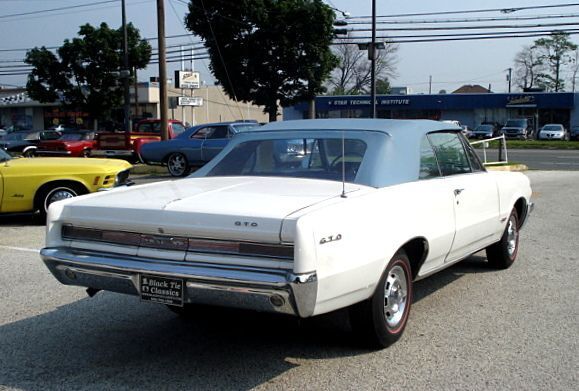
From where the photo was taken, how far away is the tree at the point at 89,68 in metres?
40.5

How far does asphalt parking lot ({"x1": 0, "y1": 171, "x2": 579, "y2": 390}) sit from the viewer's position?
4.04 metres

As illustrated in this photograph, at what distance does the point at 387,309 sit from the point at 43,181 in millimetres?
7066

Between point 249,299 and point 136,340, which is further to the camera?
point 136,340

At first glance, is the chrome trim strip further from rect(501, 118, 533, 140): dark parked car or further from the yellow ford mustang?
rect(501, 118, 533, 140): dark parked car

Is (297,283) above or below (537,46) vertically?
below

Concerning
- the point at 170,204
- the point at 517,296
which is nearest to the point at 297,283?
the point at 170,204

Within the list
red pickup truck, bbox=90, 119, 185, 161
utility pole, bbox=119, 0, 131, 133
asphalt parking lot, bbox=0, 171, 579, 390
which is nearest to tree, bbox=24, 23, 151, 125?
utility pole, bbox=119, 0, 131, 133

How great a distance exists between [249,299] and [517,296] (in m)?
3.16

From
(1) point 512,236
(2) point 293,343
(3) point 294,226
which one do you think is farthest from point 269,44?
(3) point 294,226

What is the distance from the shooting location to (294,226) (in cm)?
363

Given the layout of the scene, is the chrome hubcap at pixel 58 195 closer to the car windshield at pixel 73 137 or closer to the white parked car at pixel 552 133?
the car windshield at pixel 73 137

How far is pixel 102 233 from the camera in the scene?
4.27 metres

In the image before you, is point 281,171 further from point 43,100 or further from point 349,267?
point 43,100

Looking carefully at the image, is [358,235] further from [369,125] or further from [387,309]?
[369,125]
